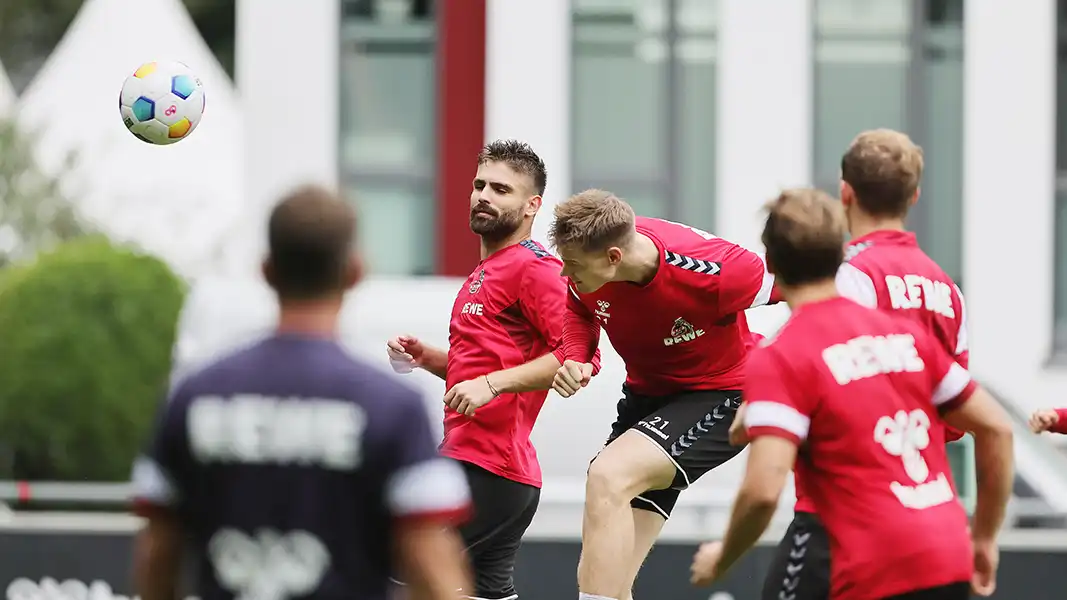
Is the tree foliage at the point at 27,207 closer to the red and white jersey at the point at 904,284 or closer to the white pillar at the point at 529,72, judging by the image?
the white pillar at the point at 529,72

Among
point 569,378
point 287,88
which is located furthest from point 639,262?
point 287,88

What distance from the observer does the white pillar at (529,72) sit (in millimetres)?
15961

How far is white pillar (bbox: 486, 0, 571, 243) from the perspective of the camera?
52.4 ft

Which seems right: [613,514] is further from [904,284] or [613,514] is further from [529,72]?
[529,72]

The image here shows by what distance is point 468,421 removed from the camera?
621 centimetres

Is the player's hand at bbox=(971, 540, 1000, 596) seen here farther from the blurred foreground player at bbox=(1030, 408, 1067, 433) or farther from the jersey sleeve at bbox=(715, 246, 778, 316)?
the jersey sleeve at bbox=(715, 246, 778, 316)

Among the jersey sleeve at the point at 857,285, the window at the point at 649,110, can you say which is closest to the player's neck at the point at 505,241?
the jersey sleeve at the point at 857,285

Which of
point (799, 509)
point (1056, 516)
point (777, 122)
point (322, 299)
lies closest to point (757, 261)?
point (799, 509)

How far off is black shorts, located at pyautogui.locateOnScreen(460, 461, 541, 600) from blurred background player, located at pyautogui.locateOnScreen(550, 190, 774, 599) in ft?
1.31

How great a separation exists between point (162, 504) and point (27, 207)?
16888 mm

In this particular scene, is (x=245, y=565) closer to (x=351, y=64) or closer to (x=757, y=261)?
(x=757, y=261)

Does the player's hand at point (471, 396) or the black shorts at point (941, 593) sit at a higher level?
the player's hand at point (471, 396)

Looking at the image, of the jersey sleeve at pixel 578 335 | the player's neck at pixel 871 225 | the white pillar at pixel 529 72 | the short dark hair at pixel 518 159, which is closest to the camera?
the player's neck at pixel 871 225

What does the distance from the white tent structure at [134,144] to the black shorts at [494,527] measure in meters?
12.9
